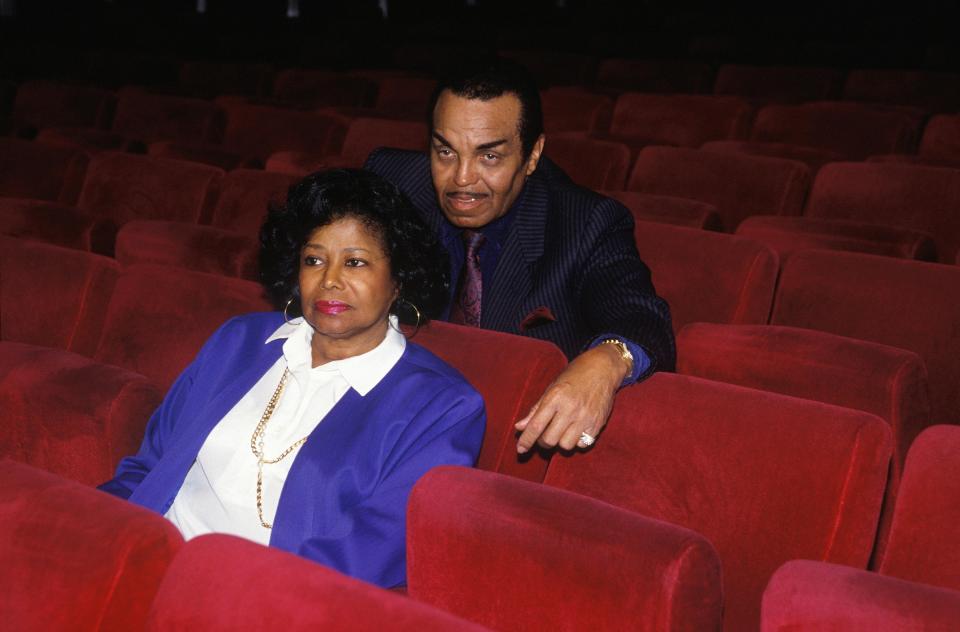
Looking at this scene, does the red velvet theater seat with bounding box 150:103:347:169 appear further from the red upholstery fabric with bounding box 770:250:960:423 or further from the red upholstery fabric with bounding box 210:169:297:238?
the red upholstery fabric with bounding box 770:250:960:423

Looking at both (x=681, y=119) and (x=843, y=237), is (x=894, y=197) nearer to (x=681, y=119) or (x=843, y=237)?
(x=843, y=237)

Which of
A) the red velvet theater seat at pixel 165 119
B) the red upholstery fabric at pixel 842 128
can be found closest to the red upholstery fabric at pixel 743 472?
the red upholstery fabric at pixel 842 128

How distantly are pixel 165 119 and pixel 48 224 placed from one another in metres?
0.72

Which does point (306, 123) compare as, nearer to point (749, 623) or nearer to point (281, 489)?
point (281, 489)

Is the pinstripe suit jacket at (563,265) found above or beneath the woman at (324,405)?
above

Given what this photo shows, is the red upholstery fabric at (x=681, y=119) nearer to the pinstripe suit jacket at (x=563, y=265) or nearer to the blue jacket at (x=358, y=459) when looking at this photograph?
the pinstripe suit jacket at (x=563, y=265)

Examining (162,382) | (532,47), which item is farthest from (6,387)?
(532,47)

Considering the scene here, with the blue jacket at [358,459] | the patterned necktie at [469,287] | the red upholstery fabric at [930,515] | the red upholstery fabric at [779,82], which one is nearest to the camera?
the red upholstery fabric at [930,515]

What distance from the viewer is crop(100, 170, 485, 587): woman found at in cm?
62

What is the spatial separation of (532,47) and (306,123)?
1.06 m

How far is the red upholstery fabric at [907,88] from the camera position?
1.74m

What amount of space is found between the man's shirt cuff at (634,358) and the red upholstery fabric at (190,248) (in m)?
0.44

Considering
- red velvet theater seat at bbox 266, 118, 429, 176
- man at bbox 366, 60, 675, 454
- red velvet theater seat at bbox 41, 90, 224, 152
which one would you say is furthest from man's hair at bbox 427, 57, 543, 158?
red velvet theater seat at bbox 41, 90, 224, 152

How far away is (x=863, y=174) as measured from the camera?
1.18 meters
